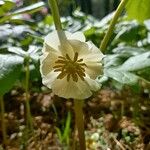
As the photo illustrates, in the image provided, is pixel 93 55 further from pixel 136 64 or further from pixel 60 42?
pixel 136 64

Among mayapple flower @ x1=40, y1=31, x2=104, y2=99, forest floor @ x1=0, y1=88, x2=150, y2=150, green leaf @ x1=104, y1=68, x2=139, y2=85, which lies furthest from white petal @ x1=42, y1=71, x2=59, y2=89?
forest floor @ x1=0, y1=88, x2=150, y2=150

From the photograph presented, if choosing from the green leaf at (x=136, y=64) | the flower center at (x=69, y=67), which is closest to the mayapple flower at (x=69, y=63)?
the flower center at (x=69, y=67)

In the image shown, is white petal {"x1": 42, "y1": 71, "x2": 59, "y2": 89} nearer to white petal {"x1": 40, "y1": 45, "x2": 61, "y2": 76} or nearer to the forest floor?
white petal {"x1": 40, "y1": 45, "x2": 61, "y2": 76}

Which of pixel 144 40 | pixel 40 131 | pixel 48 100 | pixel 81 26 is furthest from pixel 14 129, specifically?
pixel 144 40

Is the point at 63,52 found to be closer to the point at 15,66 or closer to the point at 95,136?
the point at 15,66

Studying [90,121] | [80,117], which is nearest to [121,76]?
[80,117]

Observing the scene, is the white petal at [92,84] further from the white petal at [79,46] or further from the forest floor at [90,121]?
the forest floor at [90,121]
